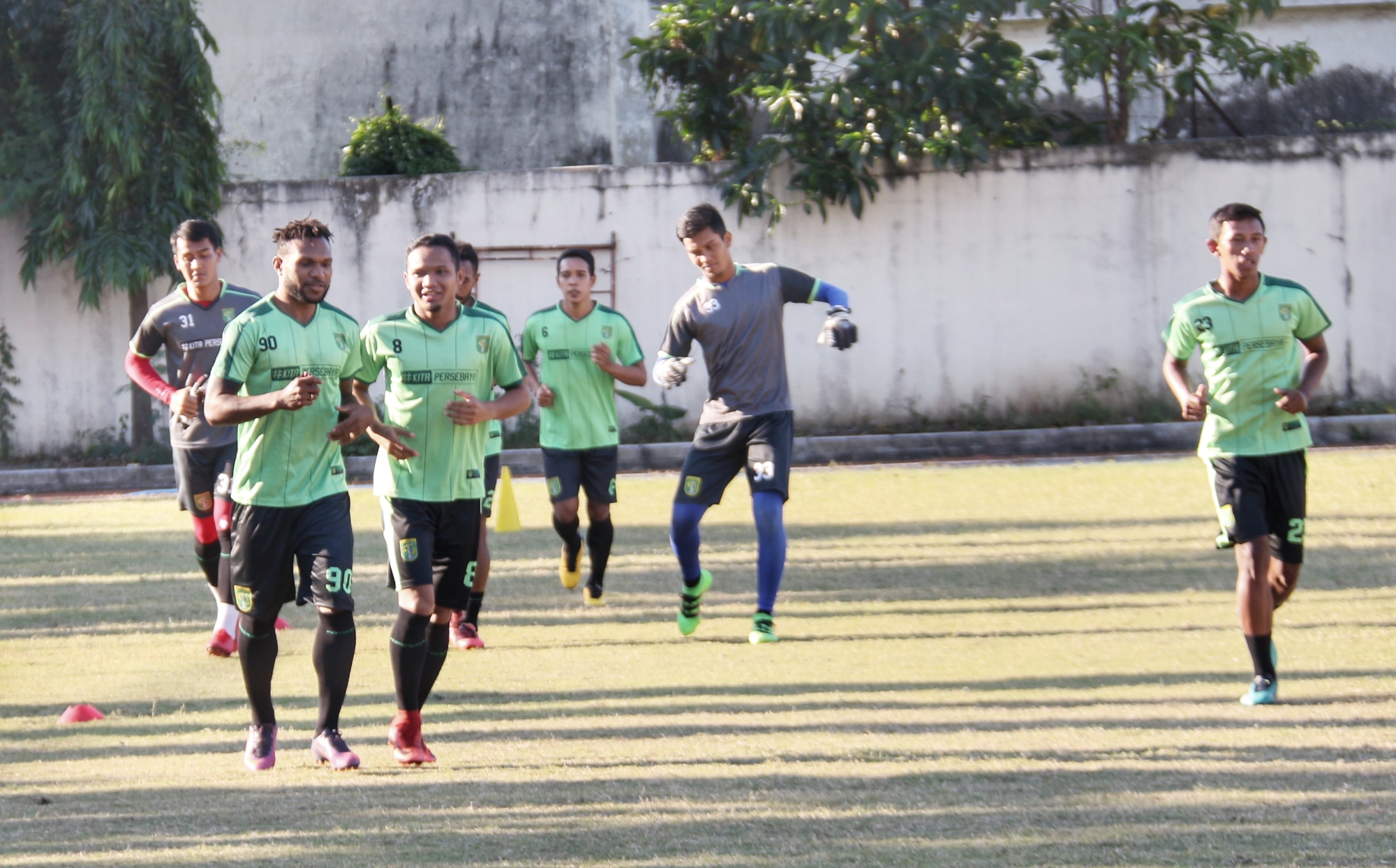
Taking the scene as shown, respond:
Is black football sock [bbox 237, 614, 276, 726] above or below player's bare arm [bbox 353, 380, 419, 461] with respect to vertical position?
below

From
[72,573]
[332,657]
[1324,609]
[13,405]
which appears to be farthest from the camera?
[13,405]

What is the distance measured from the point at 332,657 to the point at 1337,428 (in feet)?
46.9

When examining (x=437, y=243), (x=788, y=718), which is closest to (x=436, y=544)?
(x=437, y=243)

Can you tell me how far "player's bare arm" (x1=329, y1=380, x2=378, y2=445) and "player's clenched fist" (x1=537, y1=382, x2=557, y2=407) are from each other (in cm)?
304

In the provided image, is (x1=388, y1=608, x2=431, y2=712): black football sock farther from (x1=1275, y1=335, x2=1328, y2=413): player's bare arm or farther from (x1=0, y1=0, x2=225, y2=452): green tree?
(x1=0, y1=0, x2=225, y2=452): green tree

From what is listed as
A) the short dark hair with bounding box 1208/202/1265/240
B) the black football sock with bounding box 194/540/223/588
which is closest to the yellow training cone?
the black football sock with bounding box 194/540/223/588

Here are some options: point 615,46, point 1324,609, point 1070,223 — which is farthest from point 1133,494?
point 615,46

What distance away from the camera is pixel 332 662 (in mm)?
5633

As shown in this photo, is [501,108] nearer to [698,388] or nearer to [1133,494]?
[698,388]

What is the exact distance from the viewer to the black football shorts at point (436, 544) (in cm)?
579

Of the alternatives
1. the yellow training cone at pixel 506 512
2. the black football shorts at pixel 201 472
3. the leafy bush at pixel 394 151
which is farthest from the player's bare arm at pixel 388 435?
the leafy bush at pixel 394 151

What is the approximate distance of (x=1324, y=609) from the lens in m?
8.16

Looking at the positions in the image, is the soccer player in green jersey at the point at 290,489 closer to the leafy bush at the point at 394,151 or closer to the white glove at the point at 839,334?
the white glove at the point at 839,334

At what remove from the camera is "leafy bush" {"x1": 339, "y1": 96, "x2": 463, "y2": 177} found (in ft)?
65.8
